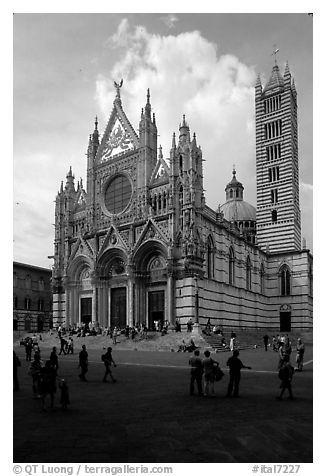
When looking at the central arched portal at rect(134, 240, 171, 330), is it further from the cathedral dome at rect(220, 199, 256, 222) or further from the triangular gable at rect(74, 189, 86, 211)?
the cathedral dome at rect(220, 199, 256, 222)

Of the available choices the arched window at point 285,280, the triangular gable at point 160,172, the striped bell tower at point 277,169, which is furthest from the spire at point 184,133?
the arched window at point 285,280

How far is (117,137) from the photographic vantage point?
1831 inches

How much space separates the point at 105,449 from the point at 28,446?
1.54 m

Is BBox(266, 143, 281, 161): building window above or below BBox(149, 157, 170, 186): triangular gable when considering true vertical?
above

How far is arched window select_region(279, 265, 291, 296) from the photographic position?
54.7 meters

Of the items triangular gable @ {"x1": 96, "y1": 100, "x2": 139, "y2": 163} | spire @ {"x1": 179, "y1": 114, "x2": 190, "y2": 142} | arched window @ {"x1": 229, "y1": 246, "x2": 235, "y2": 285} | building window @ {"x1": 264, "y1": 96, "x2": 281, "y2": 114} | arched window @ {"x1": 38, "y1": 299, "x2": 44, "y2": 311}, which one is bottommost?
arched window @ {"x1": 38, "y1": 299, "x2": 44, "y2": 311}

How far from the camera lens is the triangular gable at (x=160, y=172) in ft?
136

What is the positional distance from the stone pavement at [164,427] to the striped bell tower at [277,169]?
44.7 metres

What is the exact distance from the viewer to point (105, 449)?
8820 millimetres

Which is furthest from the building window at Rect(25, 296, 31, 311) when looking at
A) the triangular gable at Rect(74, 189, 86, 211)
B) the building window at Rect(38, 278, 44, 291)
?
the triangular gable at Rect(74, 189, 86, 211)

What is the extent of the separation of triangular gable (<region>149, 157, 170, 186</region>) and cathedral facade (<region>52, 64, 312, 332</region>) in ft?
0.33

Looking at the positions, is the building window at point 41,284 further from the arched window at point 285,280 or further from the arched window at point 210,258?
the arched window at point 285,280
